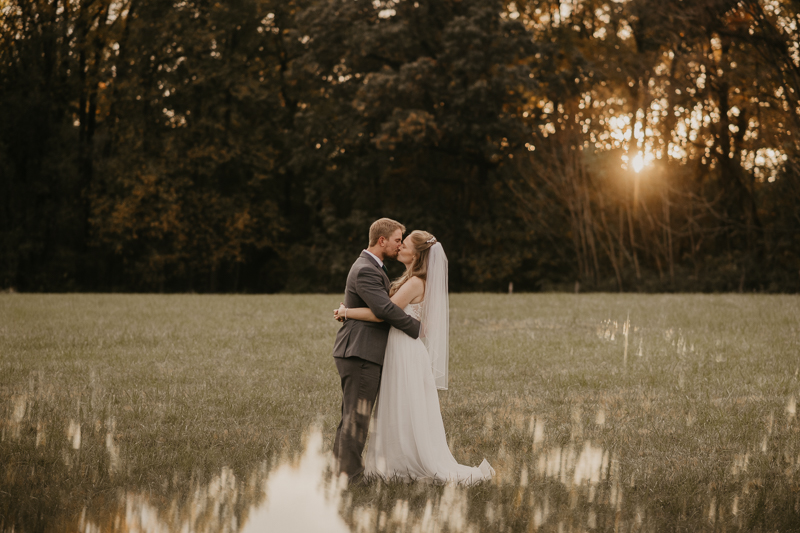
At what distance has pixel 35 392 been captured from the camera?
8.04 meters

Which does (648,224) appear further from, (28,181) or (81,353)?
(28,181)

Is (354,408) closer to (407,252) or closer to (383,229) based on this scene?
(407,252)

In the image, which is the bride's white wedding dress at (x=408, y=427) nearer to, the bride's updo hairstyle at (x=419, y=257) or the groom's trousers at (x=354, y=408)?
the groom's trousers at (x=354, y=408)

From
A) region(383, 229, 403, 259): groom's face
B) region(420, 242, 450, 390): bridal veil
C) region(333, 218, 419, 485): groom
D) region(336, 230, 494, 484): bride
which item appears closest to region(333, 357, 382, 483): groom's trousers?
region(333, 218, 419, 485): groom

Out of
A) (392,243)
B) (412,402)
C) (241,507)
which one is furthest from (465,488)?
(392,243)

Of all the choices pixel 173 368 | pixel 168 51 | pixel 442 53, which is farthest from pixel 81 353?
pixel 168 51

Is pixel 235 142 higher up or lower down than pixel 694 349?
higher up

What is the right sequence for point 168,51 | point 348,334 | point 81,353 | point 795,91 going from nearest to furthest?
1. point 348,334
2. point 81,353
3. point 795,91
4. point 168,51

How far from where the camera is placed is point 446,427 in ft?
22.7

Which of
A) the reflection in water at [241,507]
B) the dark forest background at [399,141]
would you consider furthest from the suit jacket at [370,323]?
the dark forest background at [399,141]

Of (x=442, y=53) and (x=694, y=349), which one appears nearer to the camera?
(x=694, y=349)

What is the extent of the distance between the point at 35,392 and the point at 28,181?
2771 cm

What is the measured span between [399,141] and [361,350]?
74.8 ft

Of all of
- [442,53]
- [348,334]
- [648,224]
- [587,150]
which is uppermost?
[442,53]
